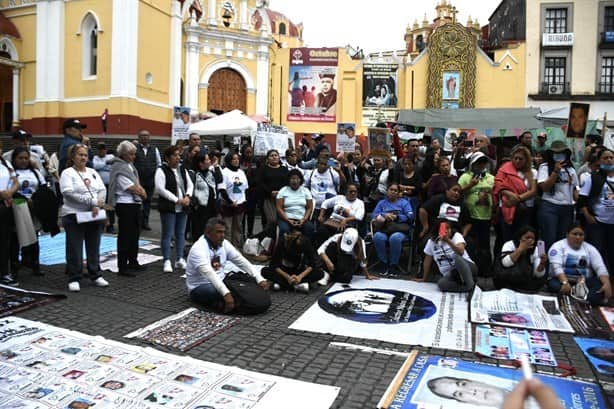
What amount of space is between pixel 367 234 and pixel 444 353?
4.24m

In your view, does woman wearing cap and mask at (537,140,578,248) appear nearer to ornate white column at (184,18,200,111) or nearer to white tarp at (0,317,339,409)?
white tarp at (0,317,339,409)

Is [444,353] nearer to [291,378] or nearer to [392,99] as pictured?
[291,378]

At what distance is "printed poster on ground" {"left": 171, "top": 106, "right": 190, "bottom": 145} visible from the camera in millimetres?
12523

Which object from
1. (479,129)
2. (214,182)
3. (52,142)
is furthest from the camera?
(52,142)

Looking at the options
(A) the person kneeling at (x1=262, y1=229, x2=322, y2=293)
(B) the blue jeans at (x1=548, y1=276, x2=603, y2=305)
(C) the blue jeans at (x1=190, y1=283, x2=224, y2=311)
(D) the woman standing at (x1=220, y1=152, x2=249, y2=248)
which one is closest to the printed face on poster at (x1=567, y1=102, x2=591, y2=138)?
(B) the blue jeans at (x1=548, y1=276, x2=603, y2=305)

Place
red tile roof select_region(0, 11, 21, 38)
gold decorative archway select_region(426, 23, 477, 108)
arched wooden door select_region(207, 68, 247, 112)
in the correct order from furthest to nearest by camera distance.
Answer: arched wooden door select_region(207, 68, 247, 112), gold decorative archway select_region(426, 23, 477, 108), red tile roof select_region(0, 11, 21, 38)

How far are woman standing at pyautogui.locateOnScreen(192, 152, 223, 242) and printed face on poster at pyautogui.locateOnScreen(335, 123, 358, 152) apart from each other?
4.03m

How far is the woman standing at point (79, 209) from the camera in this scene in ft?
21.3

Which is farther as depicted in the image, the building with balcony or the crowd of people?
the building with balcony

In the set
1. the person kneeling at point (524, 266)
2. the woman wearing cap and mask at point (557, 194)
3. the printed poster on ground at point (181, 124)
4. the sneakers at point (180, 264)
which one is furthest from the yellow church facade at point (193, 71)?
the person kneeling at point (524, 266)

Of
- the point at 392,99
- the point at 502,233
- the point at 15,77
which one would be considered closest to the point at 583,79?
the point at 392,99

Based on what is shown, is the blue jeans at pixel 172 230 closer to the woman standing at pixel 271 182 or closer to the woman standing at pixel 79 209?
the woman standing at pixel 79 209

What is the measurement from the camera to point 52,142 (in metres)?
19.8

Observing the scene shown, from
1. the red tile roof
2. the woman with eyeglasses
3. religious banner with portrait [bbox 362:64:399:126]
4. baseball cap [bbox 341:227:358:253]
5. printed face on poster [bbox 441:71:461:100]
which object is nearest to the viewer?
the woman with eyeglasses
